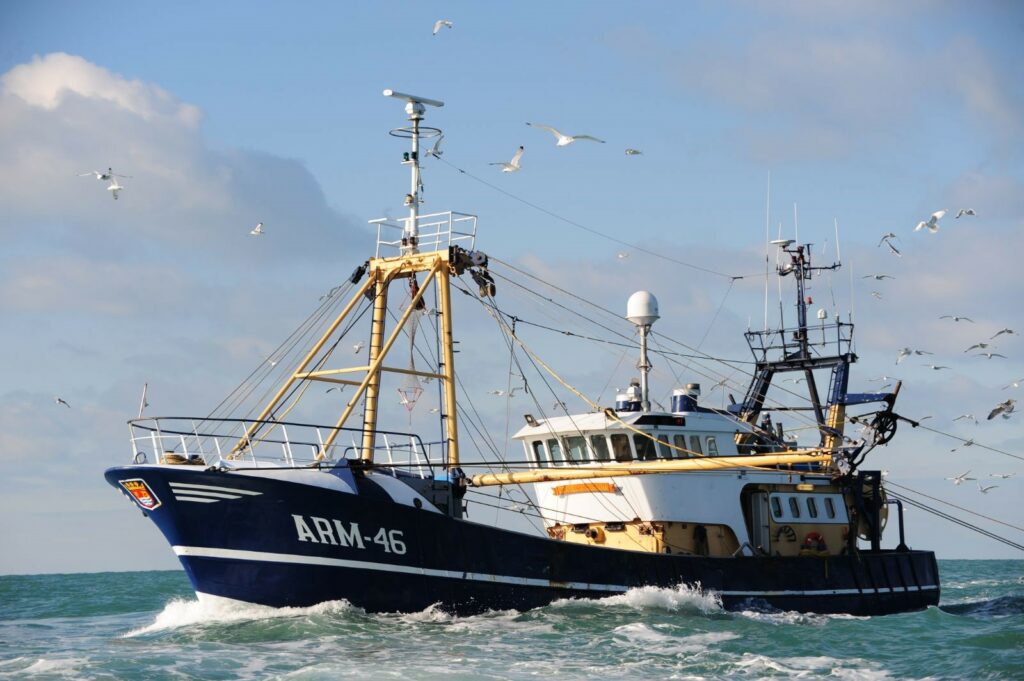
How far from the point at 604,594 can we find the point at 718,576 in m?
3.32

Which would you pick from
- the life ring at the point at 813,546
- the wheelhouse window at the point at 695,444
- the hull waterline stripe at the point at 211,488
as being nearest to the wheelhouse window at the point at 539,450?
the wheelhouse window at the point at 695,444

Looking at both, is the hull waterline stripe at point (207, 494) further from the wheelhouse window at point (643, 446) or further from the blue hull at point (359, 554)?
the wheelhouse window at point (643, 446)

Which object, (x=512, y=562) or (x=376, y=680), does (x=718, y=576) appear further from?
(x=376, y=680)

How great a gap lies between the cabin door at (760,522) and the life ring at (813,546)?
3.53 feet

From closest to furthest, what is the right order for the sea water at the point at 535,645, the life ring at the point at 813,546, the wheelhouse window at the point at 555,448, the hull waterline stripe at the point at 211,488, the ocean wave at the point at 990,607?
1. the sea water at the point at 535,645
2. the hull waterline stripe at the point at 211,488
3. the wheelhouse window at the point at 555,448
4. the life ring at the point at 813,546
5. the ocean wave at the point at 990,607

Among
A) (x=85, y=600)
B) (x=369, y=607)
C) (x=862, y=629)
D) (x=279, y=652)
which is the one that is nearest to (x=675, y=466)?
(x=862, y=629)

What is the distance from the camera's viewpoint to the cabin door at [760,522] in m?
32.0

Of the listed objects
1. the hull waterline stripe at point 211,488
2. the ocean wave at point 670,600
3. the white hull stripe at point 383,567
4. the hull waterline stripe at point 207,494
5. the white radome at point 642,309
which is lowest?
the ocean wave at point 670,600

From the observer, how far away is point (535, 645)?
927 inches

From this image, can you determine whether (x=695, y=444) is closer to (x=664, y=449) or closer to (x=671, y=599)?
(x=664, y=449)

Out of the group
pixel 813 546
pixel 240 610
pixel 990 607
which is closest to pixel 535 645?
pixel 240 610

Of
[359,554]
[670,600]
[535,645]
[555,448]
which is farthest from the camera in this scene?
[555,448]

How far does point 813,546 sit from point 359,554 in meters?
13.1

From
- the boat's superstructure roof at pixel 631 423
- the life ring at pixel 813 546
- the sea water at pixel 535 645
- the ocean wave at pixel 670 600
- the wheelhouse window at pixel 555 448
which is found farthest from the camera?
the life ring at pixel 813 546
